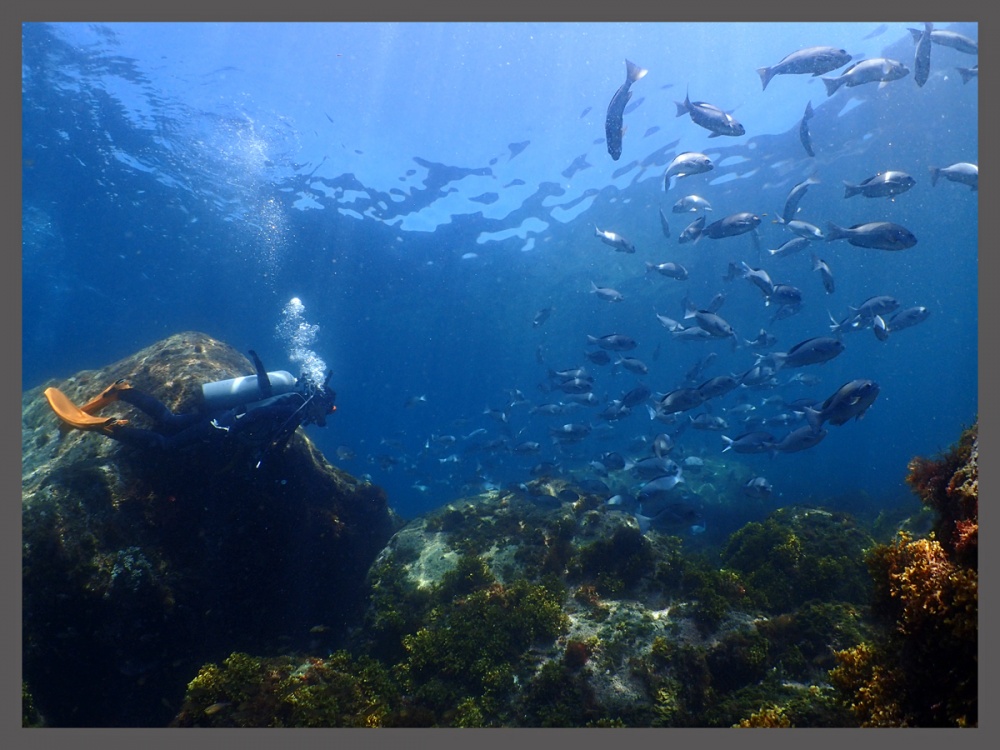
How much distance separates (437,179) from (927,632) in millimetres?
23042

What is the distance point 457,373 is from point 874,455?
53932 millimetres

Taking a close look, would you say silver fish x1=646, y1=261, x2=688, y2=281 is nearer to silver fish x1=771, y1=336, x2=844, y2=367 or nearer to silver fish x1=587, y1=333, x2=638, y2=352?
silver fish x1=587, y1=333, x2=638, y2=352

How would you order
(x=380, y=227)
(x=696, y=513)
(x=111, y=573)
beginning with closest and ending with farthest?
(x=111, y=573) < (x=696, y=513) < (x=380, y=227)

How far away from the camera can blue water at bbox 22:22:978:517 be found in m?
15.3

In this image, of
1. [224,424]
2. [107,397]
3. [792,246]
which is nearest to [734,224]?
[792,246]

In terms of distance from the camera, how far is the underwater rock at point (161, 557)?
583cm

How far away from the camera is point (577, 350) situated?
2229 inches

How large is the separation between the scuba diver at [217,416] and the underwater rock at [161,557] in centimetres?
50

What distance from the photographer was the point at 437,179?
21.8m

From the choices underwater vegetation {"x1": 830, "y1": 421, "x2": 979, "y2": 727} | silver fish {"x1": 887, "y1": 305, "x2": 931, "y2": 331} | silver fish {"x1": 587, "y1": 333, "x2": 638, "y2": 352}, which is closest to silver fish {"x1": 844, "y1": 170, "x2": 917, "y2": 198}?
silver fish {"x1": 887, "y1": 305, "x2": 931, "y2": 331}

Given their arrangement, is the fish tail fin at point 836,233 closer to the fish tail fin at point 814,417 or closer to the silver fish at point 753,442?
the fish tail fin at point 814,417

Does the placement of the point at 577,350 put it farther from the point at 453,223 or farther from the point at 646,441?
the point at 646,441

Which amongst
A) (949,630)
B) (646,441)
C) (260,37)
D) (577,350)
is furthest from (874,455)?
(260,37)

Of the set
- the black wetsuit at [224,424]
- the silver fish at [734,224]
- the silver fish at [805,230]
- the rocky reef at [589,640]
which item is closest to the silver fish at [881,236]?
the silver fish at [734,224]
